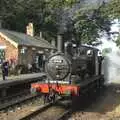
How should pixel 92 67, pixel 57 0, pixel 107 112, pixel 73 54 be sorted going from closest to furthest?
pixel 57 0
pixel 107 112
pixel 73 54
pixel 92 67

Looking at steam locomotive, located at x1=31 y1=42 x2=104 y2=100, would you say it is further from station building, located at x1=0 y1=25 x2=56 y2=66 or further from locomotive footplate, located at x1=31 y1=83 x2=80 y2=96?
station building, located at x1=0 y1=25 x2=56 y2=66

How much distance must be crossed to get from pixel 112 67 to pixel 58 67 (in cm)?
1704

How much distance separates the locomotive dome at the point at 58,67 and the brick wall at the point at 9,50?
61.6 ft

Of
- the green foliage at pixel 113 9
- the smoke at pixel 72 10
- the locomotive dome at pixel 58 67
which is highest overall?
the smoke at pixel 72 10

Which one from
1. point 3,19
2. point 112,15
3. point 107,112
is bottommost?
point 107,112

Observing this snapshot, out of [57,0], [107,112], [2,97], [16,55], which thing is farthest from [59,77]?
[16,55]

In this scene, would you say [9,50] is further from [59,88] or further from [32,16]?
[32,16]

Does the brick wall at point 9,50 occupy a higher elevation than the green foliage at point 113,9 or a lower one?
lower

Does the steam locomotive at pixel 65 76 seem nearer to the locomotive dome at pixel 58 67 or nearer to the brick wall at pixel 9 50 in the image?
the locomotive dome at pixel 58 67

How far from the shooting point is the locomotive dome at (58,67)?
57.8ft

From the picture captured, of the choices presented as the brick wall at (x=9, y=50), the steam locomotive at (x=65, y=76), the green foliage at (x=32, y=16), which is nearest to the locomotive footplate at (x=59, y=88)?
the steam locomotive at (x=65, y=76)

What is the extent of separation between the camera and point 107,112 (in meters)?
16.9

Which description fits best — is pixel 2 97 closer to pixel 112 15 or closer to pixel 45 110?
pixel 45 110

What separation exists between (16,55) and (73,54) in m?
18.9
